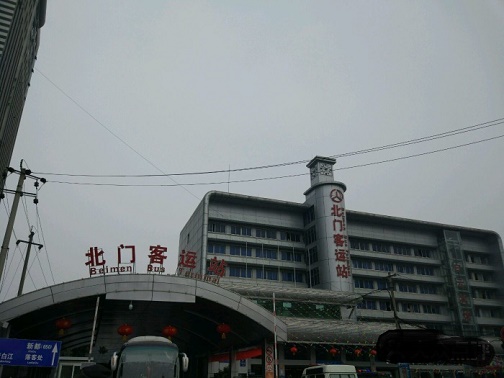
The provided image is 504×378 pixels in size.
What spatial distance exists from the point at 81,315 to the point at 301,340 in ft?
54.2

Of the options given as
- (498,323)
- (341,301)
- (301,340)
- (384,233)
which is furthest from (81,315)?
(498,323)

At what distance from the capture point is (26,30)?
4072 centimetres

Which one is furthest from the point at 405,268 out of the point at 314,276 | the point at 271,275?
the point at 271,275

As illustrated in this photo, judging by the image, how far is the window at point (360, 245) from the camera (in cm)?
6228

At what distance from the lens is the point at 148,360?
1495 centimetres

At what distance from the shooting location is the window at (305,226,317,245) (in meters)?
58.0

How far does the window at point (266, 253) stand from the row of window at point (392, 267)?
12623mm

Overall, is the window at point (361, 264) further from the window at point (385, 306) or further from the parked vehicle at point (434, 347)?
the parked vehicle at point (434, 347)

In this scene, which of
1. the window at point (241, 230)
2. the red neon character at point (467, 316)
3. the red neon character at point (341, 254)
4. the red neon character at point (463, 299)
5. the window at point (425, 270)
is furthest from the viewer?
the window at point (425, 270)

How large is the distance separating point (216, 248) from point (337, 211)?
17.8 meters

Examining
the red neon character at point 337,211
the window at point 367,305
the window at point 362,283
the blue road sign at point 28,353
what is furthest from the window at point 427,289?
the blue road sign at point 28,353

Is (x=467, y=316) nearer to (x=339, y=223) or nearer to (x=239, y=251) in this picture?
(x=339, y=223)

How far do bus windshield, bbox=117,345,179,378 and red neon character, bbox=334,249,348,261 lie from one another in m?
40.9

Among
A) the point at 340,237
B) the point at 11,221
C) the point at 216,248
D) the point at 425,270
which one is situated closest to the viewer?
the point at 11,221
